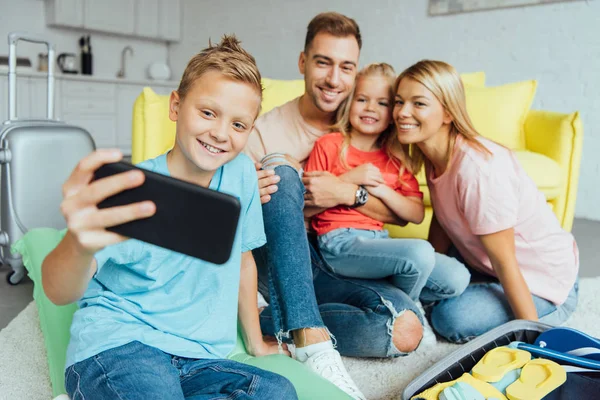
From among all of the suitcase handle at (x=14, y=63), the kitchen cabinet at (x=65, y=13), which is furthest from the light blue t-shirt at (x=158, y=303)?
the kitchen cabinet at (x=65, y=13)

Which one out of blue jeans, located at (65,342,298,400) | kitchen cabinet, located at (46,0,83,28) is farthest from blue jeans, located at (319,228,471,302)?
Answer: kitchen cabinet, located at (46,0,83,28)

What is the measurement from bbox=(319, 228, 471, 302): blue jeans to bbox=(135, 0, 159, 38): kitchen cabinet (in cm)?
459

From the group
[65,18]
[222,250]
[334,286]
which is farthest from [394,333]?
[65,18]

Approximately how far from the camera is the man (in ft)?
4.07

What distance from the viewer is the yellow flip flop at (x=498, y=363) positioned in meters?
1.07

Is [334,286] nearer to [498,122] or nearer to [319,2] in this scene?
[498,122]

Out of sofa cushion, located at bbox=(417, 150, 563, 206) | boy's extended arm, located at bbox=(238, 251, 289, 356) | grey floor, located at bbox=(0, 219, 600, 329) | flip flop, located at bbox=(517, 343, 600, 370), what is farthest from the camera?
sofa cushion, located at bbox=(417, 150, 563, 206)

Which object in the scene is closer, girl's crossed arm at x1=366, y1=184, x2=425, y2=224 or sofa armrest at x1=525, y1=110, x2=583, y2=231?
girl's crossed arm at x1=366, y1=184, x2=425, y2=224

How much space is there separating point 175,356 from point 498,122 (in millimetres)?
2058

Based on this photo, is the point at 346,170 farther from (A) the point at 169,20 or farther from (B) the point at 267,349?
(A) the point at 169,20

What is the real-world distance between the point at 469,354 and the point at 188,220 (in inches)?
33.2

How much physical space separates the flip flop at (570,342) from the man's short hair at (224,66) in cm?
83

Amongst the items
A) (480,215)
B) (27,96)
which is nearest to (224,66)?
(480,215)

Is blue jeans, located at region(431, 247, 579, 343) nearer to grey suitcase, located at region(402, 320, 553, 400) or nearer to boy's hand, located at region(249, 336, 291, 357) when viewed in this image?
grey suitcase, located at region(402, 320, 553, 400)
